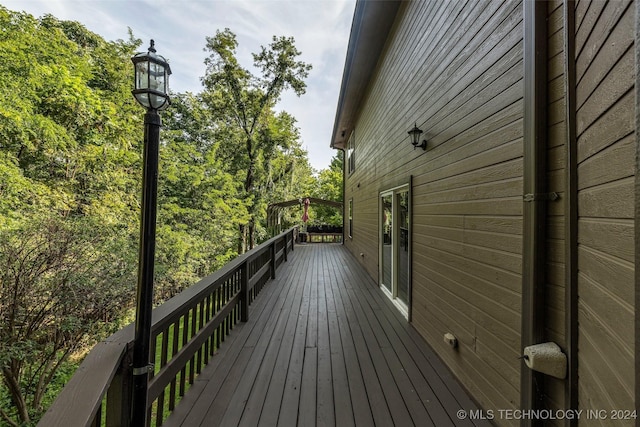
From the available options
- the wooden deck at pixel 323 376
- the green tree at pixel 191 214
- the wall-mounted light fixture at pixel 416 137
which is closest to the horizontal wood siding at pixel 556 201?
the wooden deck at pixel 323 376

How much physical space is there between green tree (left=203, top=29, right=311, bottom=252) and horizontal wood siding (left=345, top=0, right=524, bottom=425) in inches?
407

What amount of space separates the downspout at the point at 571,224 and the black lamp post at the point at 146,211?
1.94 meters

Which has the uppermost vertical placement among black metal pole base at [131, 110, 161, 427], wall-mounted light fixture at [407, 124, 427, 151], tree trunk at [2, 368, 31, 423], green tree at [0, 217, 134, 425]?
wall-mounted light fixture at [407, 124, 427, 151]

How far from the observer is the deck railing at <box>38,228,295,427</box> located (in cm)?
94

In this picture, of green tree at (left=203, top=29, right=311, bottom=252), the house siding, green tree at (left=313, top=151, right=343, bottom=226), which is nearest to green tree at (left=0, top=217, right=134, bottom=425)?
the house siding

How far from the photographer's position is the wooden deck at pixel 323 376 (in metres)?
1.78

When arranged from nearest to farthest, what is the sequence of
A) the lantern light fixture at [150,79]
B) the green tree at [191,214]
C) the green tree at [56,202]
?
the lantern light fixture at [150,79] → the green tree at [56,202] → the green tree at [191,214]

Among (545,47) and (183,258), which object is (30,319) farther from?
(545,47)

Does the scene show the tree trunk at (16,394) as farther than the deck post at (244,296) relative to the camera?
Yes

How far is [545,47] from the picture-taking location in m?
1.40

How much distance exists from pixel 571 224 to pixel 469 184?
1.02 meters

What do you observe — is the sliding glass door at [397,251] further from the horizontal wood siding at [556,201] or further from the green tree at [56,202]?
the green tree at [56,202]

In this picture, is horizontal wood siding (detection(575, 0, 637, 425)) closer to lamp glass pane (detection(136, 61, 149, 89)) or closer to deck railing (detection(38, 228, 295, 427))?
deck railing (detection(38, 228, 295, 427))

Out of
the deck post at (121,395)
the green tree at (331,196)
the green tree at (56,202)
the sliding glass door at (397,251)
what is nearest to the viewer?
the deck post at (121,395)
